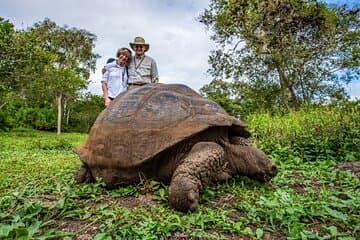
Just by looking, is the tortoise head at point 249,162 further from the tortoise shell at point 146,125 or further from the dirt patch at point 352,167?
the dirt patch at point 352,167

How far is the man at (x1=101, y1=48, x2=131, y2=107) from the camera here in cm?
493

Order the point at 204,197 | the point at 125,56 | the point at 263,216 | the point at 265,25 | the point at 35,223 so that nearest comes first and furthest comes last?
1. the point at 35,223
2. the point at 263,216
3. the point at 204,197
4. the point at 125,56
5. the point at 265,25

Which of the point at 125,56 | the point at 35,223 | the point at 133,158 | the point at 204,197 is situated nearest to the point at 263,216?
the point at 204,197

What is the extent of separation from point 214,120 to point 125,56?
2283 millimetres

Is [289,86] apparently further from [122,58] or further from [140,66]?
[122,58]

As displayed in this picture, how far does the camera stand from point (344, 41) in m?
14.9

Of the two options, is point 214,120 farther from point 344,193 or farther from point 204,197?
point 344,193

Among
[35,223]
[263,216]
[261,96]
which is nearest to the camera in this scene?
[35,223]

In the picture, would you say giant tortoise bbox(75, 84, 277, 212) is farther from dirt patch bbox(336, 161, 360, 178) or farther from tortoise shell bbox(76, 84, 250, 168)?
dirt patch bbox(336, 161, 360, 178)

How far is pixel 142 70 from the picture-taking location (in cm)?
500

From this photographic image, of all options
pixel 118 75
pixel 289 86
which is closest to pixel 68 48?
pixel 289 86

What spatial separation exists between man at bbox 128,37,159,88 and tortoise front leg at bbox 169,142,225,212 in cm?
221

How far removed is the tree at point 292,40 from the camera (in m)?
14.5

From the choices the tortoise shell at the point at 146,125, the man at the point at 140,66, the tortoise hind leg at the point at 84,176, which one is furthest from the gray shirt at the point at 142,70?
the tortoise hind leg at the point at 84,176
